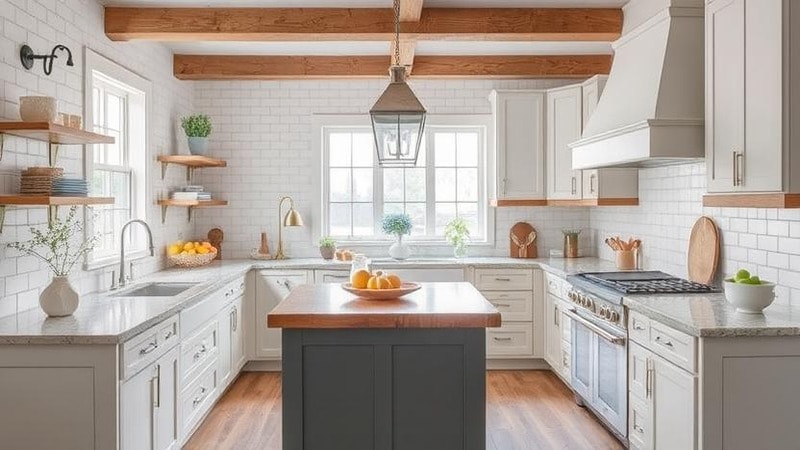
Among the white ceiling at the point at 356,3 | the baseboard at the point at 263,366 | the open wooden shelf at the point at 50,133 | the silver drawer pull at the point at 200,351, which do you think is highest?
the white ceiling at the point at 356,3

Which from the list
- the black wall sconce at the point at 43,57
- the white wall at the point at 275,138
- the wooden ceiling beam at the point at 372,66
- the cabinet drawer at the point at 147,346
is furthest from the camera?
the white wall at the point at 275,138

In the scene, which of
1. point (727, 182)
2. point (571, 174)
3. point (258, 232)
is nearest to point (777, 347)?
point (727, 182)

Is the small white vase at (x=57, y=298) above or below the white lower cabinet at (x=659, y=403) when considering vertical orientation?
above

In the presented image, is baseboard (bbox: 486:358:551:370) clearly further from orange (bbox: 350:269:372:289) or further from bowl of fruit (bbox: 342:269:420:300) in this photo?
orange (bbox: 350:269:372:289)

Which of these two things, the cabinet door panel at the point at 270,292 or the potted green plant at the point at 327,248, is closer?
the cabinet door panel at the point at 270,292

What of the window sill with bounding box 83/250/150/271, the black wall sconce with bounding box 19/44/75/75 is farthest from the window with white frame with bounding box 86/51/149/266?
the black wall sconce with bounding box 19/44/75/75

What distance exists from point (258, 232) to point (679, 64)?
4124 millimetres

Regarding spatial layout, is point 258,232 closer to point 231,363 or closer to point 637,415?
point 231,363

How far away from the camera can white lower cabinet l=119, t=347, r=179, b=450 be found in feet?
9.32

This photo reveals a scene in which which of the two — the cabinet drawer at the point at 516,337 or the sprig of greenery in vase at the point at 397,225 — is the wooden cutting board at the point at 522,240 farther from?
the sprig of greenery in vase at the point at 397,225

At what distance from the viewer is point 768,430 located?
273 cm

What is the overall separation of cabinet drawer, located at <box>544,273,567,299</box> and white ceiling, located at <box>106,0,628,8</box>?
2097mm

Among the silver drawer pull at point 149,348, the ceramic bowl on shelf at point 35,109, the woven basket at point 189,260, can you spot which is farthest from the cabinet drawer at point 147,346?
the woven basket at point 189,260

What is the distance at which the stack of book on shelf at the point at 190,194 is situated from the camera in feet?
17.1
